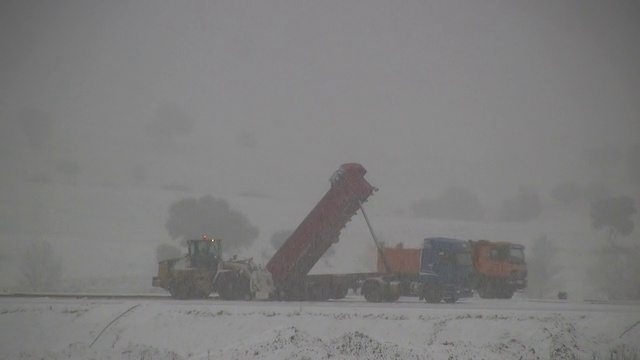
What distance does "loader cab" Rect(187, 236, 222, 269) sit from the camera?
31.3 meters

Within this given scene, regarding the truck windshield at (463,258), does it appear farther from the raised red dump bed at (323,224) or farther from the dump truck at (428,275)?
the raised red dump bed at (323,224)

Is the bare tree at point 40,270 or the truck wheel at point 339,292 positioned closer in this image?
the truck wheel at point 339,292

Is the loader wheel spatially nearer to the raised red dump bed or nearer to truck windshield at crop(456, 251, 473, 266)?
the raised red dump bed

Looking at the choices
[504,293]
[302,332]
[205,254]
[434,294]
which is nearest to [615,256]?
[504,293]

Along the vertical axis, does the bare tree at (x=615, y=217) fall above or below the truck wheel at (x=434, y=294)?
above

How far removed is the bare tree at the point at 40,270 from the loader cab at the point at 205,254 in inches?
978

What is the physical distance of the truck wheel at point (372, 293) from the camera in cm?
2942

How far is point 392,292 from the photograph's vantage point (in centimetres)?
2912

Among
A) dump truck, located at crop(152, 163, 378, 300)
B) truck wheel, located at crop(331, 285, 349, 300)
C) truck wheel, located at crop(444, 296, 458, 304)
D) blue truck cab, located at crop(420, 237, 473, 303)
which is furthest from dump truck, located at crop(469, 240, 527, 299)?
truck wheel, located at crop(331, 285, 349, 300)

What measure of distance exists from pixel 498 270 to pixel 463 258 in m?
2.41

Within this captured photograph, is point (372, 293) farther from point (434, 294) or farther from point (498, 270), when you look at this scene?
point (498, 270)

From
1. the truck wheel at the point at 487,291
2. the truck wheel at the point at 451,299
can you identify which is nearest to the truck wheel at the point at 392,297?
the truck wheel at the point at 451,299

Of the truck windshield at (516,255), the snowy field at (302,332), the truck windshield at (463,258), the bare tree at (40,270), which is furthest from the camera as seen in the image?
the bare tree at (40,270)

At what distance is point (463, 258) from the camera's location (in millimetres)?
30656
